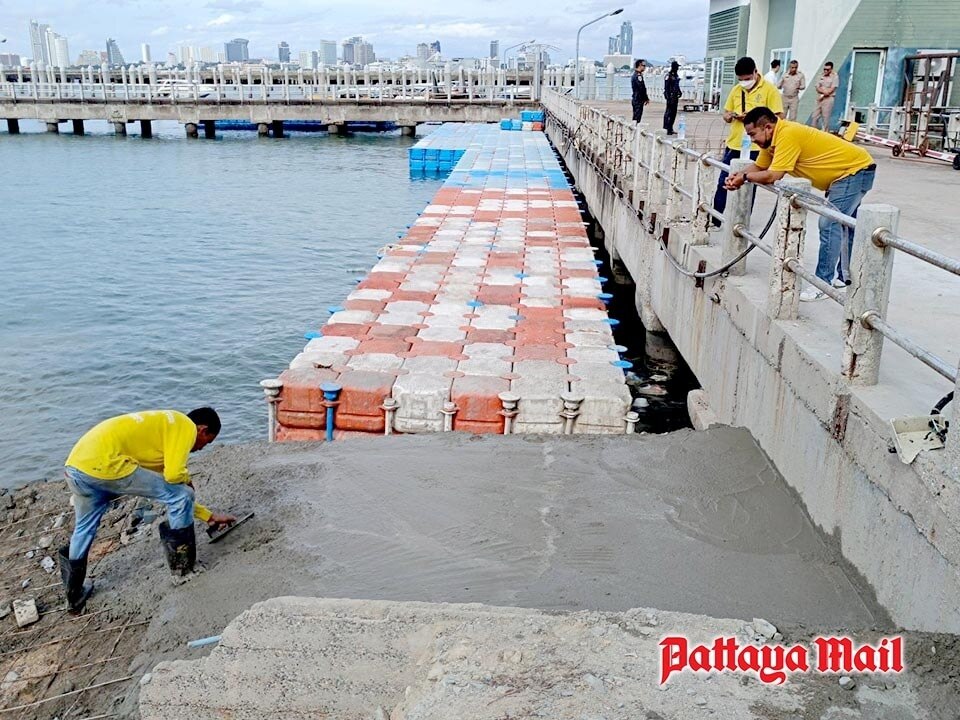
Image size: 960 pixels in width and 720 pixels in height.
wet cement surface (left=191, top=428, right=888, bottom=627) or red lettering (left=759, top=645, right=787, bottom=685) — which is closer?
red lettering (left=759, top=645, right=787, bottom=685)

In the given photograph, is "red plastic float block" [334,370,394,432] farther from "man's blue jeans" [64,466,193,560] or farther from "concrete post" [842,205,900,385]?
"concrete post" [842,205,900,385]

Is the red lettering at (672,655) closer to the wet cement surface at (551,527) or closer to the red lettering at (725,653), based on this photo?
the red lettering at (725,653)

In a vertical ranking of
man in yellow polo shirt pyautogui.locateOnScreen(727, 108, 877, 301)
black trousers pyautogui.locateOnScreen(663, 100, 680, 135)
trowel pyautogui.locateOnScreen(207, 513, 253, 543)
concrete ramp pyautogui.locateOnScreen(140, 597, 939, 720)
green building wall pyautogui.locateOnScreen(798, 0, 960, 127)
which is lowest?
trowel pyautogui.locateOnScreen(207, 513, 253, 543)

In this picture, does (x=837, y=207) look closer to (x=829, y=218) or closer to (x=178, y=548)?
(x=829, y=218)

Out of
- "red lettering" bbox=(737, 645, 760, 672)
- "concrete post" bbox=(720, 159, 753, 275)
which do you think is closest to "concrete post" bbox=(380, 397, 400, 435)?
"concrete post" bbox=(720, 159, 753, 275)

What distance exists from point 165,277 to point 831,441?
1571 centimetres

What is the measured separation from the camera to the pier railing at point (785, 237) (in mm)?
4215

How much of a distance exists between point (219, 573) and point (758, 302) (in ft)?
13.0

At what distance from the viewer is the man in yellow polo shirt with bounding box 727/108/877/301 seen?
597cm

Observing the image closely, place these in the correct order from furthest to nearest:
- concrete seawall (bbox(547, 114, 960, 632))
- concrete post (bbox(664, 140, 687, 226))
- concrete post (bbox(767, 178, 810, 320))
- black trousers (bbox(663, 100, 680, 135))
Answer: black trousers (bbox(663, 100, 680, 135))
concrete post (bbox(664, 140, 687, 226))
concrete post (bbox(767, 178, 810, 320))
concrete seawall (bbox(547, 114, 960, 632))

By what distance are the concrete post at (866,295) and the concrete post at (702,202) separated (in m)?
3.61

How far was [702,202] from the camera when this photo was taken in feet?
26.5

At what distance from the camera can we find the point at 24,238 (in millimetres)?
21641

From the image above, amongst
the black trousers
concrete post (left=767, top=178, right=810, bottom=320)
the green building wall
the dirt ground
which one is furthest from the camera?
the green building wall
